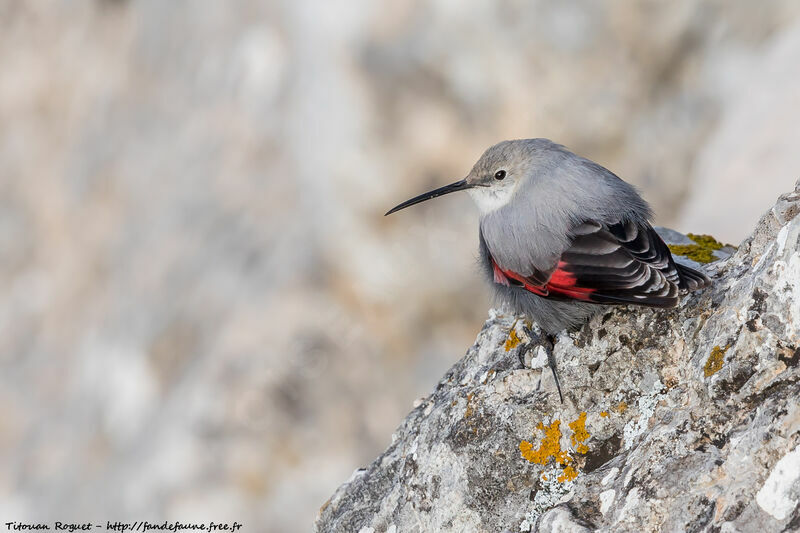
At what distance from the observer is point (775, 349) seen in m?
2.42

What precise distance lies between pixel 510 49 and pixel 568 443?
18.9 feet

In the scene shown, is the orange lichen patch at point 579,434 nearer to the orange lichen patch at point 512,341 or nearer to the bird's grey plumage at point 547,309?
the bird's grey plumage at point 547,309

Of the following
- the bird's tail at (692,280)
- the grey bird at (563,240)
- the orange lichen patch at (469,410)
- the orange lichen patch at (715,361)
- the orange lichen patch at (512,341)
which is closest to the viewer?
the orange lichen patch at (715,361)

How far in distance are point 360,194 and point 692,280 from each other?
5.38m

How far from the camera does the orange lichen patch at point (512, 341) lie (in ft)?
11.5

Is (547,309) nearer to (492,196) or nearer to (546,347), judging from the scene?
(546,347)

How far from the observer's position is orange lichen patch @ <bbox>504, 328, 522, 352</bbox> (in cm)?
351

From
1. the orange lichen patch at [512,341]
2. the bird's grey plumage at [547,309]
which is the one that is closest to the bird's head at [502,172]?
the bird's grey plumage at [547,309]

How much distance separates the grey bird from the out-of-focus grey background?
13.2 feet

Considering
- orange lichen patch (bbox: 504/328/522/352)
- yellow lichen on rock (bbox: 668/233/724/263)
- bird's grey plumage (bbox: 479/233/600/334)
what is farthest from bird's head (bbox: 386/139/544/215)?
yellow lichen on rock (bbox: 668/233/724/263)

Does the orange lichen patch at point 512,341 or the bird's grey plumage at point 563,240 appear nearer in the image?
the bird's grey plumage at point 563,240

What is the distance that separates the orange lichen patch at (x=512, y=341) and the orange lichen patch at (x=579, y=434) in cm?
59

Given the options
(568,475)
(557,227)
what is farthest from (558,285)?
(568,475)

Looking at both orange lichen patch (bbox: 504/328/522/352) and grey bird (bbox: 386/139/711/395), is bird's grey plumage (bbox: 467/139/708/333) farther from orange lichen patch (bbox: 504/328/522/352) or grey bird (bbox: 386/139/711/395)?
orange lichen patch (bbox: 504/328/522/352)
